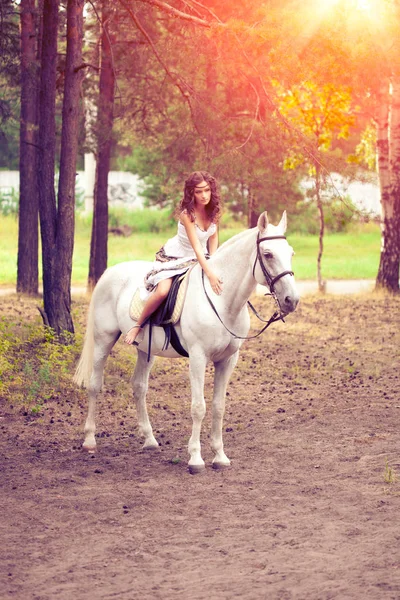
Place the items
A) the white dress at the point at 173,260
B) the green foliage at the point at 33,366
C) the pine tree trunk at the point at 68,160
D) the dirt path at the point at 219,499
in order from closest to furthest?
the dirt path at the point at 219,499, the white dress at the point at 173,260, the green foliage at the point at 33,366, the pine tree trunk at the point at 68,160

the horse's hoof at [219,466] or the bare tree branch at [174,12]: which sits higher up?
the bare tree branch at [174,12]

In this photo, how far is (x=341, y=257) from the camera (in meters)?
28.9

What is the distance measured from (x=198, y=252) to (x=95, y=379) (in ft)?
6.28

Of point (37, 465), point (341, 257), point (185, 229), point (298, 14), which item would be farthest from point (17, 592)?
point (341, 257)

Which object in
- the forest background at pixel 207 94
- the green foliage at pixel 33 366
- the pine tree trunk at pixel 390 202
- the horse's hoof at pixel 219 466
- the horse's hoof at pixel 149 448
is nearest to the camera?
the horse's hoof at pixel 219 466

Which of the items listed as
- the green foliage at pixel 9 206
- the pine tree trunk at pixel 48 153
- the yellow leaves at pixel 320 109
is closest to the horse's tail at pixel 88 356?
the pine tree trunk at pixel 48 153

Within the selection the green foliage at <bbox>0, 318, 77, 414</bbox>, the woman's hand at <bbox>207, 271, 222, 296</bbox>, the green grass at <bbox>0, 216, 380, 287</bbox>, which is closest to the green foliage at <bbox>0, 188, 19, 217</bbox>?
the green grass at <bbox>0, 216, 380, 287</bbox>

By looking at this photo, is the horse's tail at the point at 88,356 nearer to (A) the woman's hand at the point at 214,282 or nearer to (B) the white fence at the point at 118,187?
(A) the woman's hand at the point at 214,282

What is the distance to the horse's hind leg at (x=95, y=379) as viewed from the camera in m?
8.45

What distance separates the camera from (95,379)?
859cm

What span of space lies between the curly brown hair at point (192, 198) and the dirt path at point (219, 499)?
2.20 meters

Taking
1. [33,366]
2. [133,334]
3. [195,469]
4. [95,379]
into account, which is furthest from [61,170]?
[195,469]

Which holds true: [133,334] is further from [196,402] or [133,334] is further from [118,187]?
[118,187]

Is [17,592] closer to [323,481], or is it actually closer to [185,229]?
[323,481]
